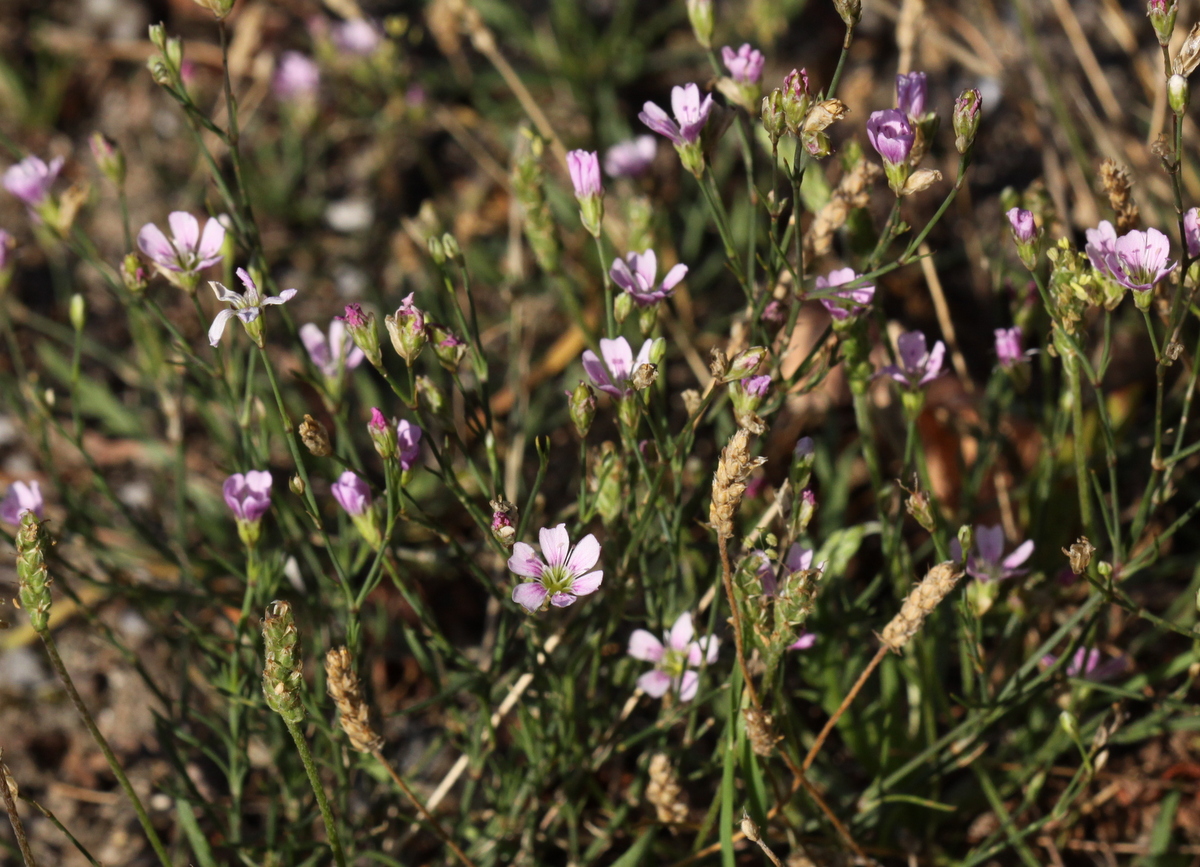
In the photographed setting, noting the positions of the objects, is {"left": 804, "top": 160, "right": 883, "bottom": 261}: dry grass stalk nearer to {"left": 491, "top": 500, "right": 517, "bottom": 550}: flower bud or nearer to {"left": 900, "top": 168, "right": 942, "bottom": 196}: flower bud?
{"left": 900, "top": 168, "right": 942, "bottom": 196}: flower bud

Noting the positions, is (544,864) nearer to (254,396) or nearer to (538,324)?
(254,396)

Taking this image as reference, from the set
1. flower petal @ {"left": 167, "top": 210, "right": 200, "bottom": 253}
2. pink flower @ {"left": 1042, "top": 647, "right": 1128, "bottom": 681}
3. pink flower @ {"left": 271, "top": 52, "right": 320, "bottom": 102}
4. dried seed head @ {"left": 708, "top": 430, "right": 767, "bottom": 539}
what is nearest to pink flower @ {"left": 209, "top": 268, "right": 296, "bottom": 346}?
flower petal @ {"left": 167, "top": 210, "right": 200, "bottom": 253}

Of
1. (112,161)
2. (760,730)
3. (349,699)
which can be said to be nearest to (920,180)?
(760,730)

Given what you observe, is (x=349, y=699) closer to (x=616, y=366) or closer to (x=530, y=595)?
(x=530, y=595)

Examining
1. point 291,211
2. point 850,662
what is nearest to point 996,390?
point 850,662

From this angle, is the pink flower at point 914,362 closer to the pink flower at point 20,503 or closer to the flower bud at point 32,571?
the flower bud at point 32,571
